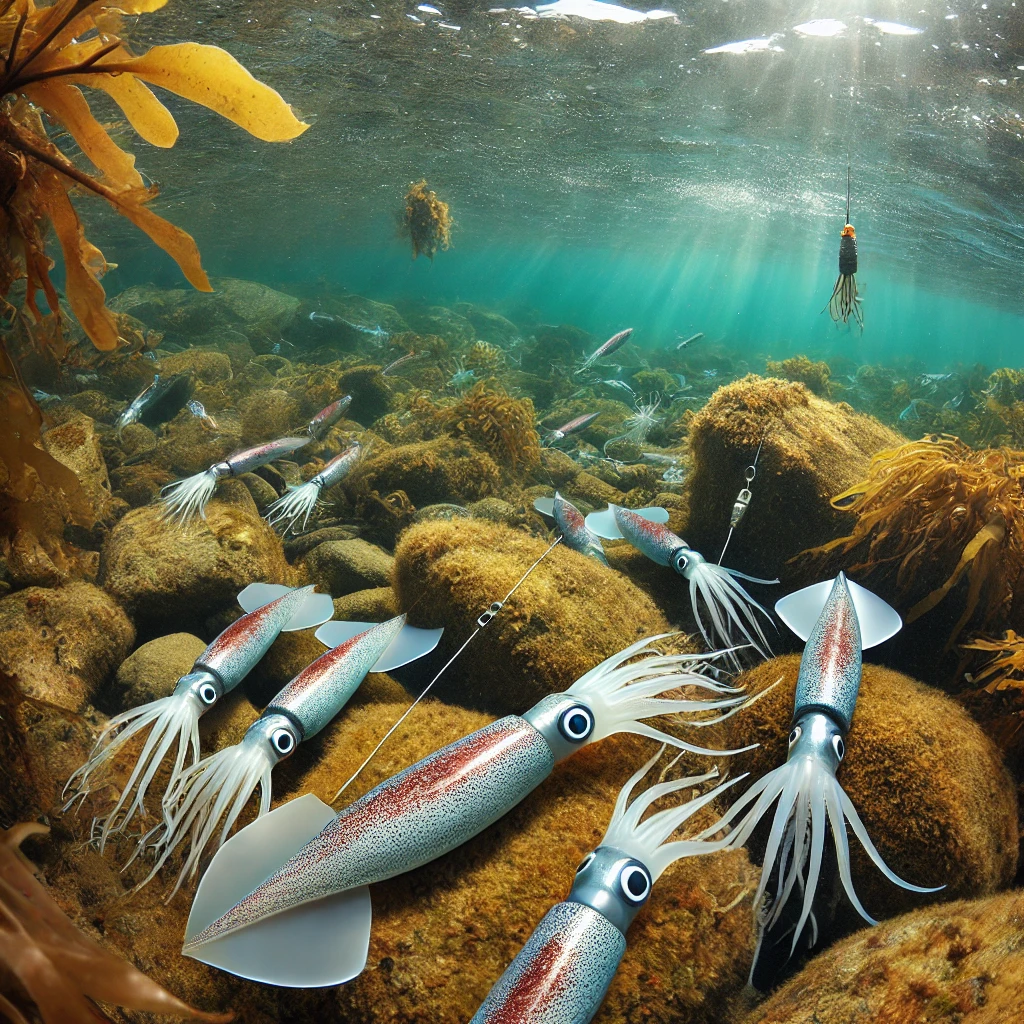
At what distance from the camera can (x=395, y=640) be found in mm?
3086

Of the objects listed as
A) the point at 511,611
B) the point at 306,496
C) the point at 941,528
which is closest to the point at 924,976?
the point at 511,611

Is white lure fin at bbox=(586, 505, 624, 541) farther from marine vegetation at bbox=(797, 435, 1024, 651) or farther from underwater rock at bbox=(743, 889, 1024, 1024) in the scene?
underwater rock at bbox=(743, 889, 1024, 1024)

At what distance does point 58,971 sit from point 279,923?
2.07ft

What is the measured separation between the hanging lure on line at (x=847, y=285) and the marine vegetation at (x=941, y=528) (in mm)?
1220

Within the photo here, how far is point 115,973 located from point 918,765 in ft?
8.83

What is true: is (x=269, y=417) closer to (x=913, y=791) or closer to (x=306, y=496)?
(x=306, y=496)

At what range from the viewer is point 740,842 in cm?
195

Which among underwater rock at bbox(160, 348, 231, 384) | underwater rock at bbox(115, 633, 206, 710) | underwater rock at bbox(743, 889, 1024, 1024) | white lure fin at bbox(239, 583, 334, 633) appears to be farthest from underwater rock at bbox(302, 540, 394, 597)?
underwater rock at bbox(160, 348, 231, 384)

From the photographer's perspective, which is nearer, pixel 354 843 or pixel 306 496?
pixel 354 843

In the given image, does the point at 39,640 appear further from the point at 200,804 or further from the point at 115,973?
the point at 115,973

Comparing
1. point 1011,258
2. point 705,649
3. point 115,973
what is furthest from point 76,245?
point 1011,258

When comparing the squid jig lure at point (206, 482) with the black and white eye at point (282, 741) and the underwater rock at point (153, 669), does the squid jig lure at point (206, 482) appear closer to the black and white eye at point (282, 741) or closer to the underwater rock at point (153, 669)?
the underwater rock at point (153, 669)

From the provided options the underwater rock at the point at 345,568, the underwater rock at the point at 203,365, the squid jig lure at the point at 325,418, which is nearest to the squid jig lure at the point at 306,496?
the underwater rock at the point at 345,568

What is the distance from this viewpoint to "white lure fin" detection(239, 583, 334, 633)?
3289mm
